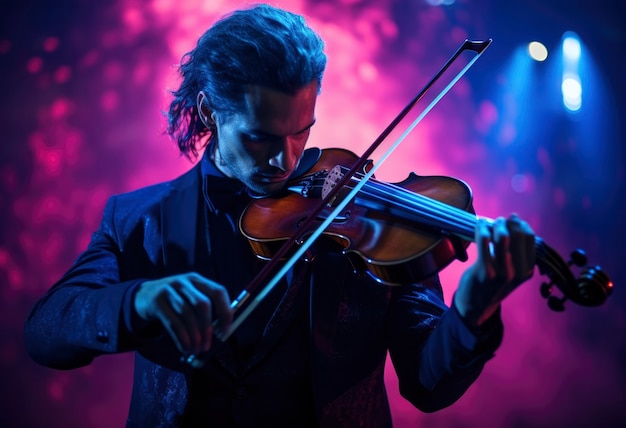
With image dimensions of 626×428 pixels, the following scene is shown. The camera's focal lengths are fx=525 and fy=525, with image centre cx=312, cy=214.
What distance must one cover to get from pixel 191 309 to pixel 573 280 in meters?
0.82

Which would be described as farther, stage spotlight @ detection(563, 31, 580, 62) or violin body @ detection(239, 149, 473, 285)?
stage spotlight @ detection(563, 31, 580, 62)

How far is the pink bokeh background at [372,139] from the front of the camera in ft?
8.94

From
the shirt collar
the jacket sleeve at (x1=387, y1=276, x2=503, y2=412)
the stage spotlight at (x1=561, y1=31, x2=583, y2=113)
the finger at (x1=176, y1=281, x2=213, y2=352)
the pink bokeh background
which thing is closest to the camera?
the finger at (x1=176, y1=281, x2=213, y2=352)

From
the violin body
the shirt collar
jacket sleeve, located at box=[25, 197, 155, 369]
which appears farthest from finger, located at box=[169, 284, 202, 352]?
the shirt collar

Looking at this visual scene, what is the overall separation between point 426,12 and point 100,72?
6.51ft

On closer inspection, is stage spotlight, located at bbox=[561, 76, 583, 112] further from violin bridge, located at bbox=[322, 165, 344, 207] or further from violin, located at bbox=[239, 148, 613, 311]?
violin bridge, located at bbox=[322, 165, 344, 207]

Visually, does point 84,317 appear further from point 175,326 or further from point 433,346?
point 433,346

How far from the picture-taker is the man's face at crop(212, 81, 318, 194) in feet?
5.26

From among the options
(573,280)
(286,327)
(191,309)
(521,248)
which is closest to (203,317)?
(191,309)

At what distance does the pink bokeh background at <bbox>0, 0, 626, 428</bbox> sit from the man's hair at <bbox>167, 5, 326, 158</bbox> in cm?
108

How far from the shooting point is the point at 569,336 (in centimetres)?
351

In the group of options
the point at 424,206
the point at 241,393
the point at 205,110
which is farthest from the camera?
the point at 205,110

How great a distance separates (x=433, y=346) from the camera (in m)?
1.39

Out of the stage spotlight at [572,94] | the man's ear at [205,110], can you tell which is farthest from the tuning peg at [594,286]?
the stage spotlight at [572,94]
